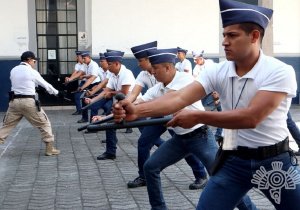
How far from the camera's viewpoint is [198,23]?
675 inches

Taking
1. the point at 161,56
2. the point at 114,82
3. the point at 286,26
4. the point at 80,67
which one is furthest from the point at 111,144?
the point at 286,26

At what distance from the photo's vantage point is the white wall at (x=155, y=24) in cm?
1675

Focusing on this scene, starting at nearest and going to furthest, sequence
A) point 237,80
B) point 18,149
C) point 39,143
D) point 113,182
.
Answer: point 237,80 → point 113,182 → point 18,149 → point 39,143

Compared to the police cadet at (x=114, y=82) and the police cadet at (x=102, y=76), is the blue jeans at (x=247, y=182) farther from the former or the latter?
the police cadet at (x=102, y=76)

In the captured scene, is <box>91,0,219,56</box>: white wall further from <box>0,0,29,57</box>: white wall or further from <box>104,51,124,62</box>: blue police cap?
<box>104,51,124,62</box>: blue police cap

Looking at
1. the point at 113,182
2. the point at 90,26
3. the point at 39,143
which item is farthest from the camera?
the point at 90,26

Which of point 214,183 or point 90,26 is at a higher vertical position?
point 90,26

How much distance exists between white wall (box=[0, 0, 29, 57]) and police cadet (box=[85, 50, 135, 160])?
321 inches

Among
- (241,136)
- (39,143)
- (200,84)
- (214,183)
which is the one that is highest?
(200,84)

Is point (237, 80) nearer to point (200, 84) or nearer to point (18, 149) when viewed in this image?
point (200, 84)

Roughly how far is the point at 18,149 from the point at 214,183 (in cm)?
743

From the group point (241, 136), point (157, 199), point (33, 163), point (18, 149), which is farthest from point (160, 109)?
point (18, 149)

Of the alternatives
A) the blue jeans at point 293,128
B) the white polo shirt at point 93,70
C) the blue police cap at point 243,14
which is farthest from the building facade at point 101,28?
the blue police cap at point 243,14

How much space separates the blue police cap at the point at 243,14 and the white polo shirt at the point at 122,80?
5330 millimetres
